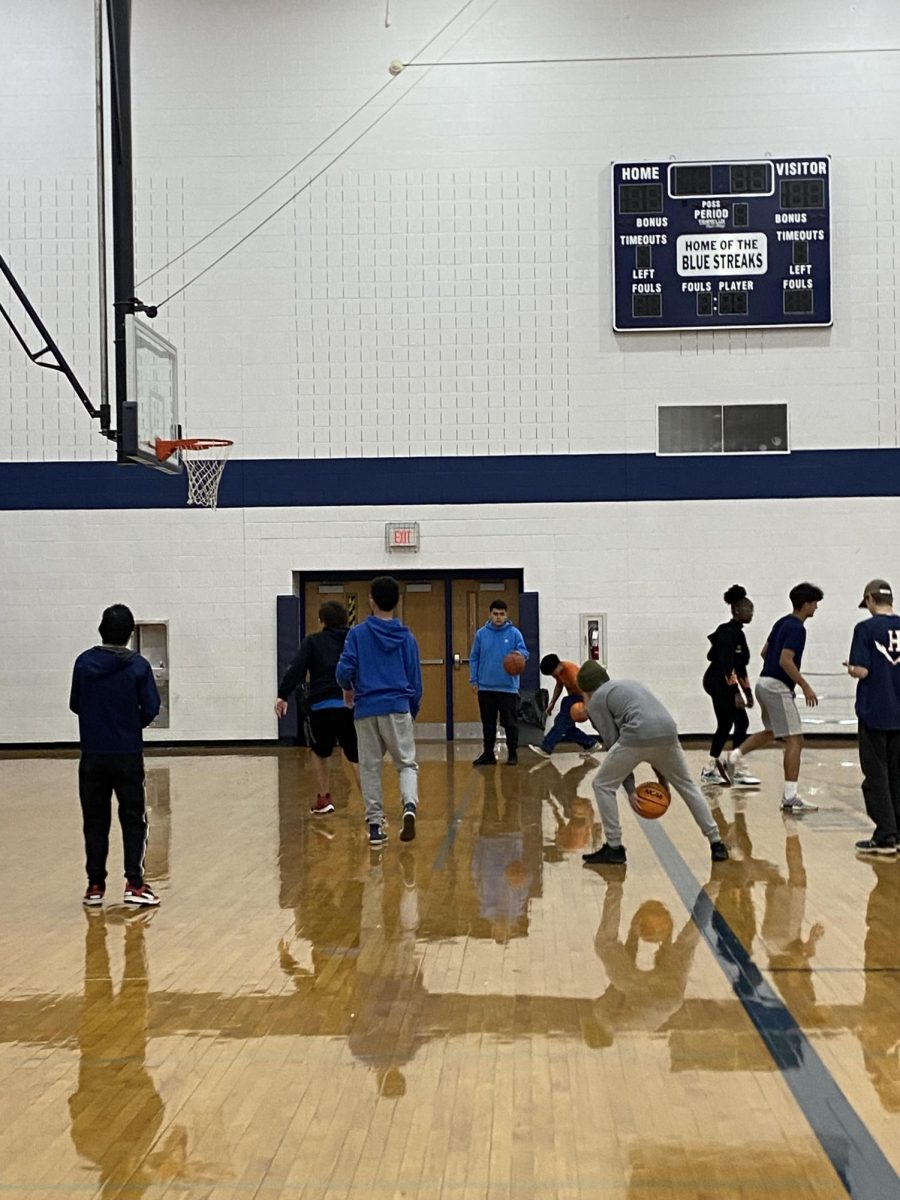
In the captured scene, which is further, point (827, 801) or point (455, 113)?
point (455, 113)

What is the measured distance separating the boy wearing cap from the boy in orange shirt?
5.13 meters

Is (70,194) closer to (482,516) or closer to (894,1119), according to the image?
(482,516)

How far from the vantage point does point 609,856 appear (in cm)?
885

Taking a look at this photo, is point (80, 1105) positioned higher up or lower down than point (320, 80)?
lower down

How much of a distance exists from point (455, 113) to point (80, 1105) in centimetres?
1566

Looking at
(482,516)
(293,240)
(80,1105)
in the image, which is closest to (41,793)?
(482,516)

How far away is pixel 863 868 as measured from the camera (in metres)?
8.56

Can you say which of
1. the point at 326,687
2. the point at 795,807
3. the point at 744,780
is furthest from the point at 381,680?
the point at 744,780

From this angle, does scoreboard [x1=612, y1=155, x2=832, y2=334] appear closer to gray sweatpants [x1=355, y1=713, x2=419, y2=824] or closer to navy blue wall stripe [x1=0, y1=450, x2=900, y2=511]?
navy blue wall stripe [x1=0, y1=450, x2=900, y2=511]

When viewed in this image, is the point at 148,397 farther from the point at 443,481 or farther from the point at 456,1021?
the point at 456,1021

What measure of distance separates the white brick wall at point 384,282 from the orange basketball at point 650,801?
353 inches

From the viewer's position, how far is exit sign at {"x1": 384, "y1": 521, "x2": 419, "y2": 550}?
17750mm

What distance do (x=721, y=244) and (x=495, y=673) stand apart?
6.88 meters

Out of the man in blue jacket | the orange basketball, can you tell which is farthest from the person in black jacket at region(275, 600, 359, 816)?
the man in blue jacket
